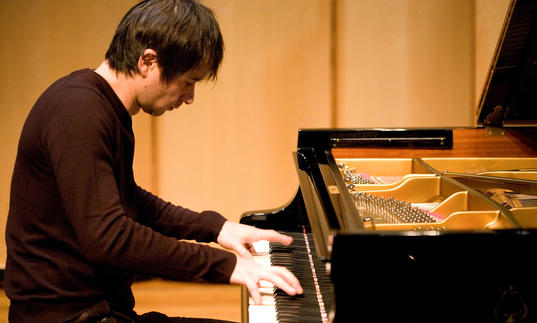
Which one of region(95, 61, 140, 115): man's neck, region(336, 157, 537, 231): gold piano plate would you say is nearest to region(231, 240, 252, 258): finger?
region(336, 157, 537, 231): gold piano plate

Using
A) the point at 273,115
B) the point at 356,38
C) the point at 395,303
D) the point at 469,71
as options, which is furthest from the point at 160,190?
the point at 395,303

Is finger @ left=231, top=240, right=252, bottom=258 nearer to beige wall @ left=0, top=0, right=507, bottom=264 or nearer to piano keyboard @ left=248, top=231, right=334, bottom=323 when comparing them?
piano keyboard @ left=248, top=231, right=334, bottom=323

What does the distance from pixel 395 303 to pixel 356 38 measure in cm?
263

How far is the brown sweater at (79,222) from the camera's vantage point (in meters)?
1.06

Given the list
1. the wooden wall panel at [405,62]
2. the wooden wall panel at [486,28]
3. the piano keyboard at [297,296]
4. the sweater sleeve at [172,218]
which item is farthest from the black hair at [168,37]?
→ the wooden wall panel at [486,28]

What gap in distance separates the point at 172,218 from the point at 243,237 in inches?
10.0

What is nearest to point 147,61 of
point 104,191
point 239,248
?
point 104,191

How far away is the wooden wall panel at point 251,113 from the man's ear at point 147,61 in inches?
82.4

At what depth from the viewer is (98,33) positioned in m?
3.23

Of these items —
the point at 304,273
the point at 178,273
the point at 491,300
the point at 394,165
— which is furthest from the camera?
the point at 394,165

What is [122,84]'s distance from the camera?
50.8 inches

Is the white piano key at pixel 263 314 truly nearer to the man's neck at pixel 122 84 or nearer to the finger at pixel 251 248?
the finger at pixel 251 248

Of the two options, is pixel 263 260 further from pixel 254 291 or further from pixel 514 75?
pixel 514 75

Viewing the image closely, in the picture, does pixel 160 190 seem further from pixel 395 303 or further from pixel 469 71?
pixel 395 303
